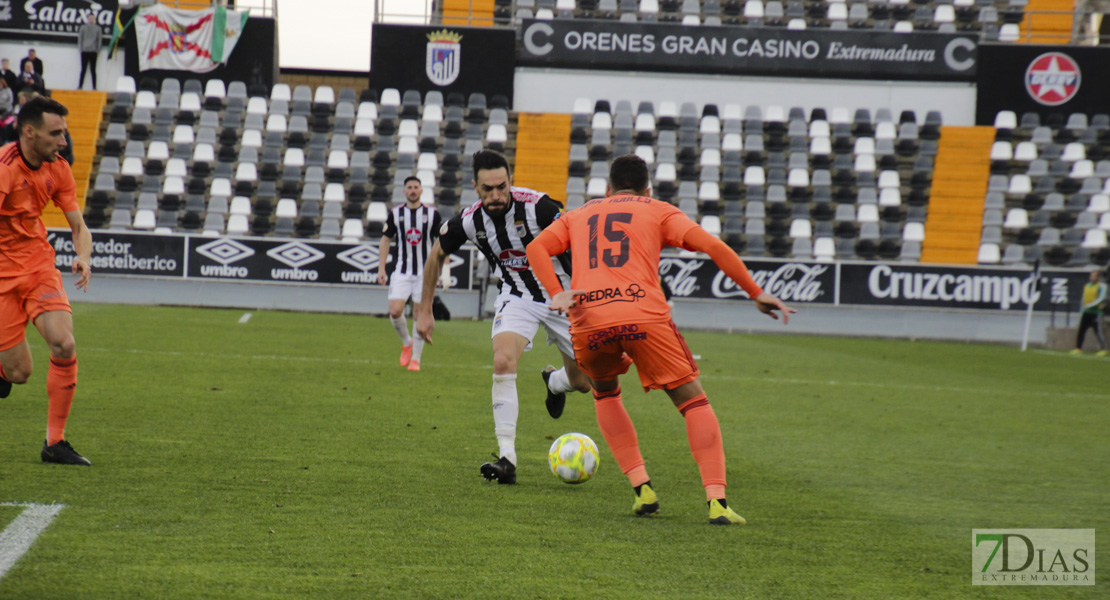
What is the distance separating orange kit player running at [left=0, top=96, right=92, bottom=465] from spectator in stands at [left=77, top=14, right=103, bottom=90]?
23684 mm

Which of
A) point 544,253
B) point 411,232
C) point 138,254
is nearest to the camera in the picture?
point 544,253

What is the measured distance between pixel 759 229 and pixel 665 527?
20345mm

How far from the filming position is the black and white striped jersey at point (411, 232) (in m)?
12.4

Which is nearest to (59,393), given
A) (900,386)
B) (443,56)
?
(900,386)

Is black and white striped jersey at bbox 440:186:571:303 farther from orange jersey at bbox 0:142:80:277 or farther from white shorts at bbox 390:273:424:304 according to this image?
white shorts at bbox 390:273:424:304

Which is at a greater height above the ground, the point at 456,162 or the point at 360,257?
the point at 456,162

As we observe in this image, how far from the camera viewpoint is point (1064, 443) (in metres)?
8.38

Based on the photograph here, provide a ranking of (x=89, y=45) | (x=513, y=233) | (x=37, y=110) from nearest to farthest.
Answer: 1. (x=37, y=110)
2. (x=513, y=233)
3. (x=89, y=45)

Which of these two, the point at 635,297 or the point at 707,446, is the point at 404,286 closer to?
the point at 635,297

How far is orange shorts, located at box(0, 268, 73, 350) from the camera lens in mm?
5777

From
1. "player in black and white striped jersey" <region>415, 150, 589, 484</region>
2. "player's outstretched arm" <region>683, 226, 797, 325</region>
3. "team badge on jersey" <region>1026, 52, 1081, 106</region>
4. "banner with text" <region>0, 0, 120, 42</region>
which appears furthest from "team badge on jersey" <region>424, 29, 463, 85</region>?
"player's outstretched arm" <region>683, 226, 797, 325</region>

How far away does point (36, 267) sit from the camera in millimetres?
5867

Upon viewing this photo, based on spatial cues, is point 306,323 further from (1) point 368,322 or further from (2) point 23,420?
(2) point 23,420

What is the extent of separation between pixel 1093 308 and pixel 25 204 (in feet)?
64.5
